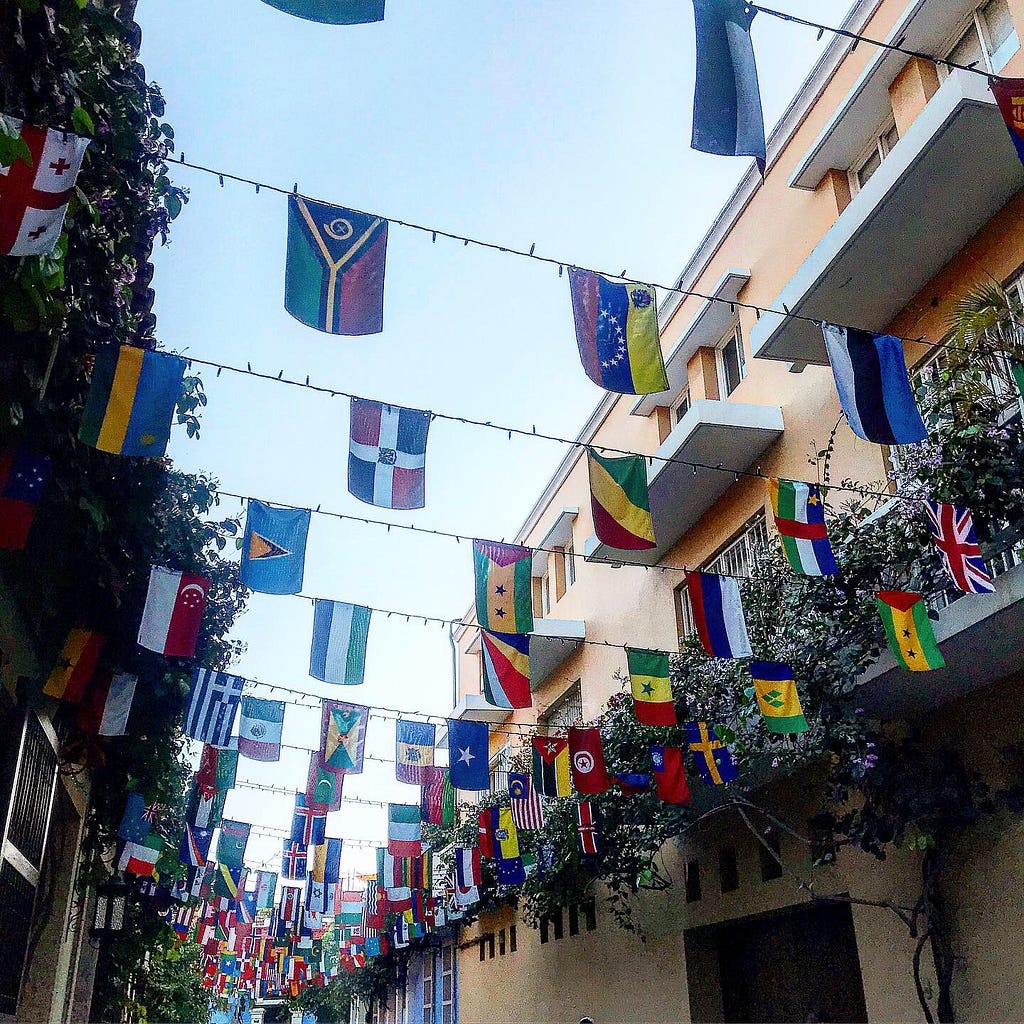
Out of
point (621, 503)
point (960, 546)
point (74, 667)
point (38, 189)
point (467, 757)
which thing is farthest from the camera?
point (467, 757)

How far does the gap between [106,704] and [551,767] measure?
5938 millimetres

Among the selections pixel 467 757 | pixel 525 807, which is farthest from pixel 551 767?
pixel 525 807

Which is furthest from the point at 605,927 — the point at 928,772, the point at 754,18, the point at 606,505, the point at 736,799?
the point at 754,18

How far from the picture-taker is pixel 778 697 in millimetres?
8578

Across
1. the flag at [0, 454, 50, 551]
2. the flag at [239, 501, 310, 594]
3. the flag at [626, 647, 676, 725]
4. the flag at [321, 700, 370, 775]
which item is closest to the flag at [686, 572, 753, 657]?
the flag at [626, 647, 676, 725]

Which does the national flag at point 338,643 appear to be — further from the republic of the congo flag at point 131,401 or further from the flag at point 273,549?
the republic of the congo flag at point 131,401

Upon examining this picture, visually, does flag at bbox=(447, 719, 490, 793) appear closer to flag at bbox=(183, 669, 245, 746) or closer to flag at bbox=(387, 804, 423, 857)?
flag at bbox=(183, 669, 245, 746)

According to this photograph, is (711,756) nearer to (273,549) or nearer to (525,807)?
(525,807)

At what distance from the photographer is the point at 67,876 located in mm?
9047

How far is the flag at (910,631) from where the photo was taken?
7371 millimetres

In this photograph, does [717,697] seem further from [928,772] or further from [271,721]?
[271,721]

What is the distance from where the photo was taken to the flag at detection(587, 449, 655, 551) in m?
8.68

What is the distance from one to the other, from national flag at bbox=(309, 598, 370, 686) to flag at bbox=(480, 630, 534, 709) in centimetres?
142

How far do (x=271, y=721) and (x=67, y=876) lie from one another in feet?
9.00
